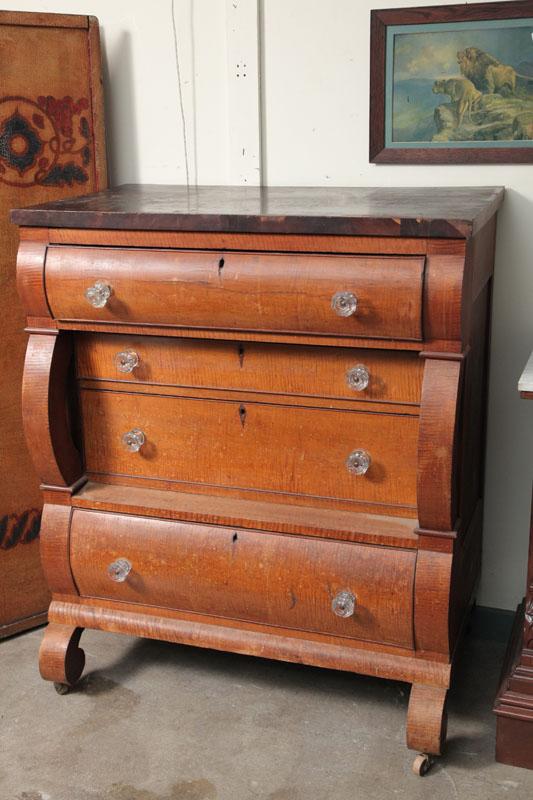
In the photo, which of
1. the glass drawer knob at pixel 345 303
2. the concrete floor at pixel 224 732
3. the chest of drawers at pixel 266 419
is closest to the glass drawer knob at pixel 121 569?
the chest of drawers at pixel 266 419

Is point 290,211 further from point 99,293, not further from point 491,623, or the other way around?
point 491,623

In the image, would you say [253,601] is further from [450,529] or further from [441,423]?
[441,423]

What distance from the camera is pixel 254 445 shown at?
2164mm

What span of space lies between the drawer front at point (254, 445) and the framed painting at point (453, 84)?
0.80 m

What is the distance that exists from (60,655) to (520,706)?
3.66ft

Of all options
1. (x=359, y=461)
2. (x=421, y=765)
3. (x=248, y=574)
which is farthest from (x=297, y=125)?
(x=421, y=765)

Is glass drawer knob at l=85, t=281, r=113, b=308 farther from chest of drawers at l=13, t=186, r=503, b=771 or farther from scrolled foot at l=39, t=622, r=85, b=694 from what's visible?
scrolled foot at l=39, t=622, r=85, b=694

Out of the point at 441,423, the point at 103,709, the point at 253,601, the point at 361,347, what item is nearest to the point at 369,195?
the point at 361,347

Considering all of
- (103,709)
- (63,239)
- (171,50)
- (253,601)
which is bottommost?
(103,709)

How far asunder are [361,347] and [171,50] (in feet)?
3.88

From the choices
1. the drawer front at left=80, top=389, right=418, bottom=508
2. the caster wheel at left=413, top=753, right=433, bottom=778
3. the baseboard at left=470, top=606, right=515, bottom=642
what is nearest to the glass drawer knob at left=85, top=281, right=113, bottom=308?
the drawer front at left=80, top=389, right=418, bottom=508

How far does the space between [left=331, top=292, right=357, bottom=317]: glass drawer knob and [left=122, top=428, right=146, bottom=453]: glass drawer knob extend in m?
0.61

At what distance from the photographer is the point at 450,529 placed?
200 centimetres

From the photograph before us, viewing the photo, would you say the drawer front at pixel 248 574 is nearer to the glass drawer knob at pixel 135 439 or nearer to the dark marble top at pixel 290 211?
the glass drawer knob at pixel 135 439
